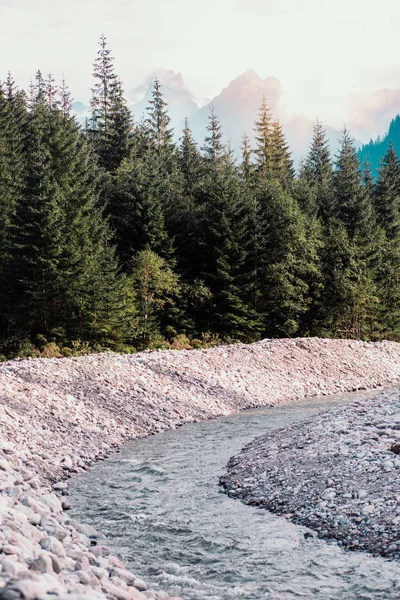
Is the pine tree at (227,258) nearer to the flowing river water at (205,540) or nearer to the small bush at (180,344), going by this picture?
the small bush at (180,344)

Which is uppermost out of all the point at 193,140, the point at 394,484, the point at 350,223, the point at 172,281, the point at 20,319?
the point at 193,140

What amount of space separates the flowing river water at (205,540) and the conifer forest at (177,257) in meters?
18.6

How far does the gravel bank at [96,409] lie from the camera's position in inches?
270

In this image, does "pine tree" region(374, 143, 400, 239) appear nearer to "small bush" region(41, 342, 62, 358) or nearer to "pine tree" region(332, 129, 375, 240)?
"pine tree" region(332, 129, 375, 240)

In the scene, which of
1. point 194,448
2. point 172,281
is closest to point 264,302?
point 172,281

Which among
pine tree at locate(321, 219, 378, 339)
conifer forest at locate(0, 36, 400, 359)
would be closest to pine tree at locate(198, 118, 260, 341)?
conifer forest at locate(0, 36, 400, 359)

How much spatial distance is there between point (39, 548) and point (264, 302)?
36721 mm

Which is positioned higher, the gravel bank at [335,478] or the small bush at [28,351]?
the small bush at [28,351]

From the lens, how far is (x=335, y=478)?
438 inches

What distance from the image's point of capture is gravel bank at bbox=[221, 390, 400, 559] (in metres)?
9.41

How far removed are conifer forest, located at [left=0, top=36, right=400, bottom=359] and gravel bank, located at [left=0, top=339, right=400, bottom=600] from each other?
9.15 meters

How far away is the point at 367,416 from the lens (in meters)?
15.2

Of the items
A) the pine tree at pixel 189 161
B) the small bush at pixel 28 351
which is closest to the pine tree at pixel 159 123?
the pine tree at pixel 189 161

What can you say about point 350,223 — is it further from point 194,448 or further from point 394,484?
point 394,484
